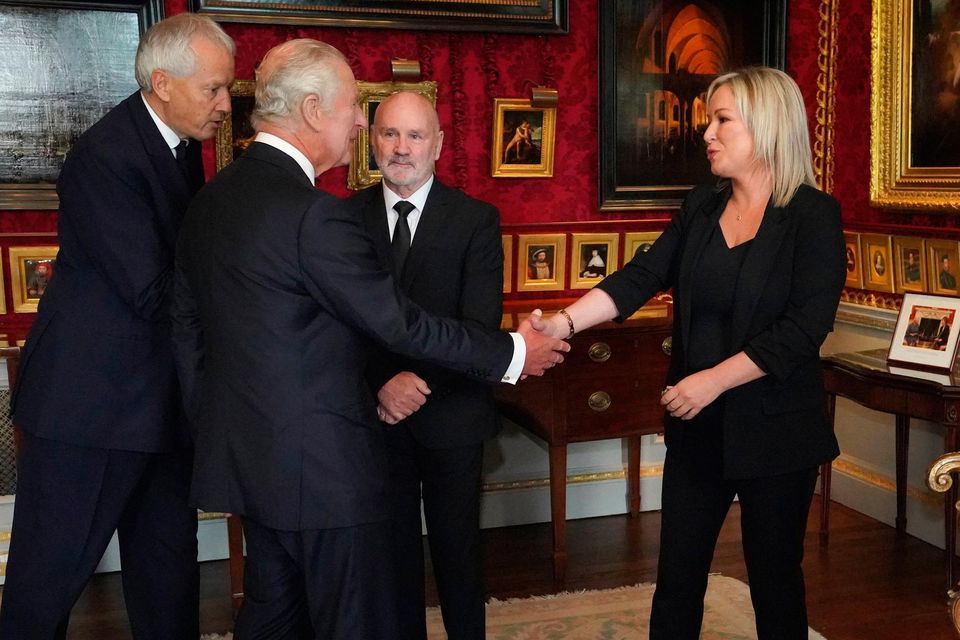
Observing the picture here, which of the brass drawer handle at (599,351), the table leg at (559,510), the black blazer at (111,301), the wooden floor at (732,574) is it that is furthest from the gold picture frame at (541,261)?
the black blazer at (111,301)

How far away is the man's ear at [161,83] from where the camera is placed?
9.59 ft

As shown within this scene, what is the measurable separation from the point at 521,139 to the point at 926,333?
2197 millimetres

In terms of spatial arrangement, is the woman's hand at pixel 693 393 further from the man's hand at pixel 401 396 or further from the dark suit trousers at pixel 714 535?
the man's hand at pixel 401 396

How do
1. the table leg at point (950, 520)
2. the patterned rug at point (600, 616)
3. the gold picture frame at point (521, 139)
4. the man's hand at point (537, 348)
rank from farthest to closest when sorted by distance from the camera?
the gold picture frame at point (521, 139) < the table leg at point (950, 520) < the patterned rug at point (600, 616) < the man's hand at point (537, 348)

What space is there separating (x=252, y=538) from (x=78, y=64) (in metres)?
2.87

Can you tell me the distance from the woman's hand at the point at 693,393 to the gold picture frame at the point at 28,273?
10.2ft

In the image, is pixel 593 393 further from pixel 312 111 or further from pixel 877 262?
pixel 312 111

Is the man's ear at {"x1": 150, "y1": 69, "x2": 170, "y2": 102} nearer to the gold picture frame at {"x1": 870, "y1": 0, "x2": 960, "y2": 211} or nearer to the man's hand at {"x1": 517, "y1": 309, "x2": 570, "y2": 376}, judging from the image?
the man's hand at {"x1": 517, "y1": 309, "x2": 570, "y2": 376}

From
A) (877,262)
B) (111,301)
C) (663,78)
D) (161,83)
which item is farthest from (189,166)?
(877,262)

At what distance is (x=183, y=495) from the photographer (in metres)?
3.26

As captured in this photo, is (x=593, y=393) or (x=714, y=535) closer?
(x=714, y=535)

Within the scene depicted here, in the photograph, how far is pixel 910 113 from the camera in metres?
5.01

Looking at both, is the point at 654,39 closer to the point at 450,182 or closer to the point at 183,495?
the point at 450,182

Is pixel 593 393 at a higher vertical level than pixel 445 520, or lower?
higher
